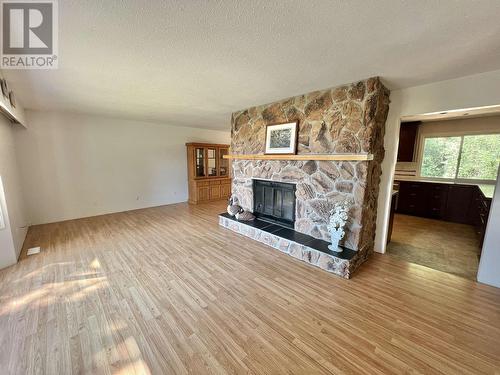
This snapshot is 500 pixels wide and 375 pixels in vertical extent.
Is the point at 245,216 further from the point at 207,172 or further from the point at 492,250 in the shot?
the point at 492,250

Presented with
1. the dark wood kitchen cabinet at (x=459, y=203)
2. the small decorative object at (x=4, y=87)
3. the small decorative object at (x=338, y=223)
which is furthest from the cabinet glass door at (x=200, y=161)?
the dark wood kitchen cabinet at (x=459, y=203)

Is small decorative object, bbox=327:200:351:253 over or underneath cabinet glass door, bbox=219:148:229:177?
underneath

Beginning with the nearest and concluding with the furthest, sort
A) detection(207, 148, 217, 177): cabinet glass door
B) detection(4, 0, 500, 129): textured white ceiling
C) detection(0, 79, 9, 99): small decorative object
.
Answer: detection(4, 0, 500, 129): textured white ceiling, detection(0, 79, 9, 99): small decorative object, detection(207, 148, 217, 177): cabinet glass door

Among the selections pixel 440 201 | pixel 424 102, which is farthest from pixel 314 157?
pixel 440 201

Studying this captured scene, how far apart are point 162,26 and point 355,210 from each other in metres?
2.82

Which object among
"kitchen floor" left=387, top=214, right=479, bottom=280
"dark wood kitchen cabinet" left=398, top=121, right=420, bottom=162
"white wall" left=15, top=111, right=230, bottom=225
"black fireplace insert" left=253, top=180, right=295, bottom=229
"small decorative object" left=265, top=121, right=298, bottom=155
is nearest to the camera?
"kitchen floor" left=387, top=214, right=479, bottom=280

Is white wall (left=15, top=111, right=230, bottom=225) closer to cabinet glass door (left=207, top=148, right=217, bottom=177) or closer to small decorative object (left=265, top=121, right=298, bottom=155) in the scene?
cabinet glass door (left=207, top=148, right=217, bottom=177)

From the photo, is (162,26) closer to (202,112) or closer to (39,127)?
(202,112)

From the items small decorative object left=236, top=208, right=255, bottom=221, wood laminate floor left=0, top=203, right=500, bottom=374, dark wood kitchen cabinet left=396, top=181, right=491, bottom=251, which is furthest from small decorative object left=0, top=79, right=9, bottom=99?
dark wood kitchen cabinet left=396, top=181, right=491, bottom=251

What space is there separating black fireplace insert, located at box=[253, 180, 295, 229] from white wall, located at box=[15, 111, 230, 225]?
10.9ft

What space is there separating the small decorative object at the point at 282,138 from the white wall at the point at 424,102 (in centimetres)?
133

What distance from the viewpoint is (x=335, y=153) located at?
2768 mm

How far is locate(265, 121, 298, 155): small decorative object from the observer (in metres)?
3.20

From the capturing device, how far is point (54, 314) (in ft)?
6.00
